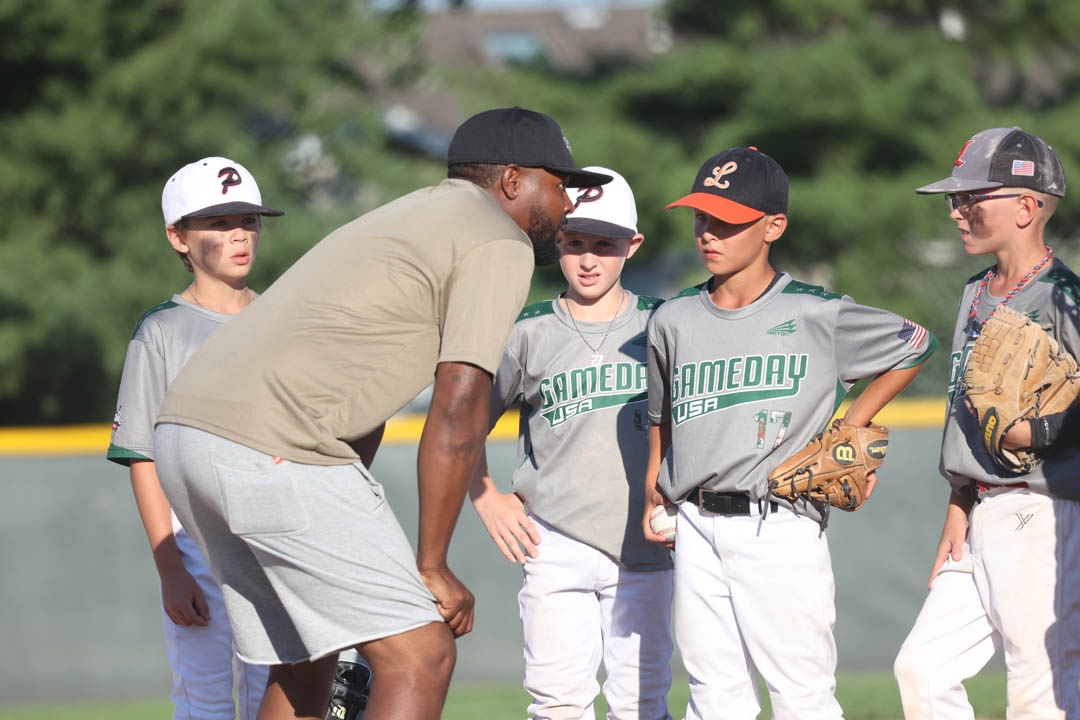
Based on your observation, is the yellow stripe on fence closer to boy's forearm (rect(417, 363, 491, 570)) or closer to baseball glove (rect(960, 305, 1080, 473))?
baseball glove (rect(960, 305, 1080, 473))

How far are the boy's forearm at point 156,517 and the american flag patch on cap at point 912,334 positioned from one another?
2453mm

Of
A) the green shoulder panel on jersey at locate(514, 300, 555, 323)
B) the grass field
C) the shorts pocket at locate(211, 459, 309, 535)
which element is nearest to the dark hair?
the shorts pocket at locate(211, 459, 309, 535)

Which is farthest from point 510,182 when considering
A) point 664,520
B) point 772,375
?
point 664,520

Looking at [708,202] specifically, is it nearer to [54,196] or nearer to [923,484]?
[923,484]

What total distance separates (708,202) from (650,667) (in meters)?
1.63

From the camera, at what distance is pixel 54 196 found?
14844mm

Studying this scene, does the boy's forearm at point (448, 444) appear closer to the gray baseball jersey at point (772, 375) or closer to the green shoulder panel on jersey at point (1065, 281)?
the gray baseball jersey at point (772, 375)

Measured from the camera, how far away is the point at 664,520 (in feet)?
13.4

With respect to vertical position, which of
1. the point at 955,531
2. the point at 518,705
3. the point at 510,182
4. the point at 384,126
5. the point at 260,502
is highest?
the point at 384,126

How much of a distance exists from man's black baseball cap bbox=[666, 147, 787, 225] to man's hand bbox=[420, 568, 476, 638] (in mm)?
1491

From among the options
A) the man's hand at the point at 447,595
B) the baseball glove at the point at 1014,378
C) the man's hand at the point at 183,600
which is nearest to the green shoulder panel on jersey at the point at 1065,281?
the baseball glove at the point at 1014,378

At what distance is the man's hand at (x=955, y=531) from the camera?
4080 millimetres

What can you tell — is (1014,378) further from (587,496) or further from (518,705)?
(518,705)

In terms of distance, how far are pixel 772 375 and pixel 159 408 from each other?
2041 mm
